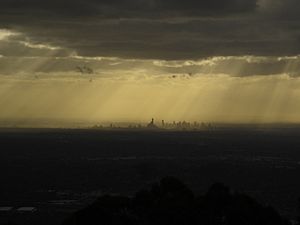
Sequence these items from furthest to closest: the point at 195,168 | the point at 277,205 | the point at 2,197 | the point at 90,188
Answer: the point at 195,168
the point at 90,188
the point at 2,197
the point at 277,205

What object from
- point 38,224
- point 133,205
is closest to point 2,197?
point 38,224

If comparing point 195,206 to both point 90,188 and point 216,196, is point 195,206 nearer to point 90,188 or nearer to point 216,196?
point 216,196

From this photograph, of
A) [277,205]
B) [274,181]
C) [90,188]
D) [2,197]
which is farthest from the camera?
[274,181]

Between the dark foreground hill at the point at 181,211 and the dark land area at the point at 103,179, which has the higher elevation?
the dark foreground hill at the point at 181,211

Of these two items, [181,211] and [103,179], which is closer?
[181,211]

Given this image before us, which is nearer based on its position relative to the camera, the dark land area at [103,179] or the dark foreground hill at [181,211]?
the dark foreground hill at [181,211]

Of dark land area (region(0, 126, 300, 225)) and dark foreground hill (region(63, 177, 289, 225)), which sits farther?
dark land area (region(0, 126, 300, 225))

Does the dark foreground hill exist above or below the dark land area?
above

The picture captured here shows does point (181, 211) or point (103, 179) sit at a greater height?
point (181, 211)
